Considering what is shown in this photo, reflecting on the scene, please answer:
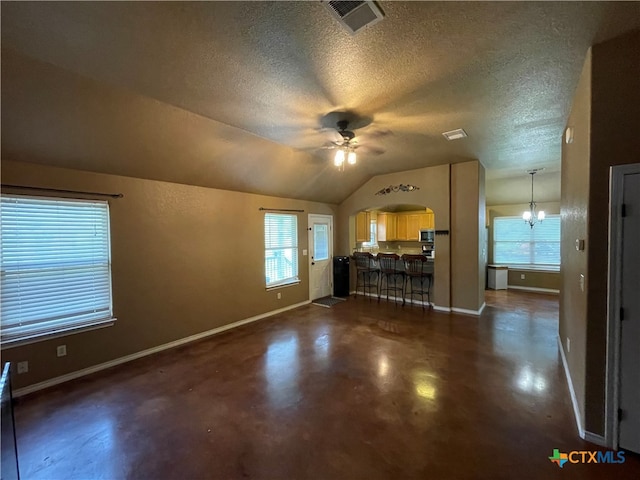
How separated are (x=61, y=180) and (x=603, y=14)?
4800 millimetres

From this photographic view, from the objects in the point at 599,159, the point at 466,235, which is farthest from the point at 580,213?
the point at 466,235

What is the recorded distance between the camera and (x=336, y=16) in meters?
1.62

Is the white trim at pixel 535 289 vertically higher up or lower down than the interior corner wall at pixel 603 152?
lower down

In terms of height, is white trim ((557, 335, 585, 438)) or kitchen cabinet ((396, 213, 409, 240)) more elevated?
kitchen cabinet ((396, 213, 409, 240))

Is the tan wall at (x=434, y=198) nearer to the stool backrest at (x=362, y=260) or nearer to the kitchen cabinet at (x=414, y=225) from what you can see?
the stool backrest at (x=362, y=260)

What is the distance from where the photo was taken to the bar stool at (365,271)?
21.7 feet

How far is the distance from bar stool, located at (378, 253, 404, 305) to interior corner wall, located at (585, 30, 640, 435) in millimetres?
3973

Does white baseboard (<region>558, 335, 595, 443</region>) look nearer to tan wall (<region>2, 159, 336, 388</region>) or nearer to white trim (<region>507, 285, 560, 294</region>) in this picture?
tan wall (<region>2, 159, 336, 388</region>)

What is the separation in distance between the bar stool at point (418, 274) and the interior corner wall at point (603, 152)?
361cm

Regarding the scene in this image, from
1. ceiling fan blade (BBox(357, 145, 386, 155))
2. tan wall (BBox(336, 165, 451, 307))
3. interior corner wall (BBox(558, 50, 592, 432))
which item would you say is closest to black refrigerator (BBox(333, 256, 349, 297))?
tan wall (BBox(336, 165, 451, 307))

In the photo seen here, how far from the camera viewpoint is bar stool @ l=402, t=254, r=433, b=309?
5.70 meters

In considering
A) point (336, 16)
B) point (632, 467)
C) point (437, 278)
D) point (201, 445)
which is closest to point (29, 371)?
point (201, 445)

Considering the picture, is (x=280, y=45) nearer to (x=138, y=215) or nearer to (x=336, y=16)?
(x=336, y=16)

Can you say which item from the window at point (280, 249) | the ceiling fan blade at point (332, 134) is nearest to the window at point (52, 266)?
the window at point (280, 249)
